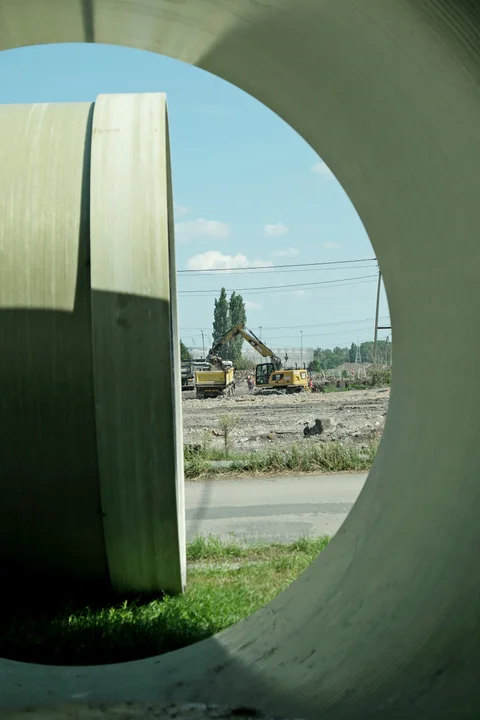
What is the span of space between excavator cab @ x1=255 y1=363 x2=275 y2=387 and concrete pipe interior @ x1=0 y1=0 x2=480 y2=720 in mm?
30013

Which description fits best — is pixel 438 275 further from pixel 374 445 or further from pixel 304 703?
pixel 374 445

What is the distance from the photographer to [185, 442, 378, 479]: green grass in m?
11.8

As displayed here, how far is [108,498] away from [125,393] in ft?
2.01

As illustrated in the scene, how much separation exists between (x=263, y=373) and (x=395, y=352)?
3066 centimetres

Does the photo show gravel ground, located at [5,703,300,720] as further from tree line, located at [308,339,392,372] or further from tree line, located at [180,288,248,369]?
tree line, located at [308,339,392,372]

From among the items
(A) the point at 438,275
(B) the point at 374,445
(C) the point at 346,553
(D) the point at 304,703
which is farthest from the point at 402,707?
(B) the point at 374,445

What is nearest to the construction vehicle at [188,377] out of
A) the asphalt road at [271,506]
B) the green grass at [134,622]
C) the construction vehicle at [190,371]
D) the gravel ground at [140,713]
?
the construction vehicle at [190,371]

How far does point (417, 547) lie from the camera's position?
271 centimetres

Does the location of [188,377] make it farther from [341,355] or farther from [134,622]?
[341,355]

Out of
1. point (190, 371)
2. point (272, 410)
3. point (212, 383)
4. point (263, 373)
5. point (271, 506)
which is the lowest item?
point (271, 506)

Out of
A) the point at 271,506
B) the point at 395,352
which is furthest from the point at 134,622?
the point at 271,506

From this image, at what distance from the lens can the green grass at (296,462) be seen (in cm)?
1184

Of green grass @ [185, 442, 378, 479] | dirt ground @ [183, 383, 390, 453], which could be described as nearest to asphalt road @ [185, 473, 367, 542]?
green grass @ [185, 442, 378, 479]

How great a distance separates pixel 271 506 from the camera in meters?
9.39
